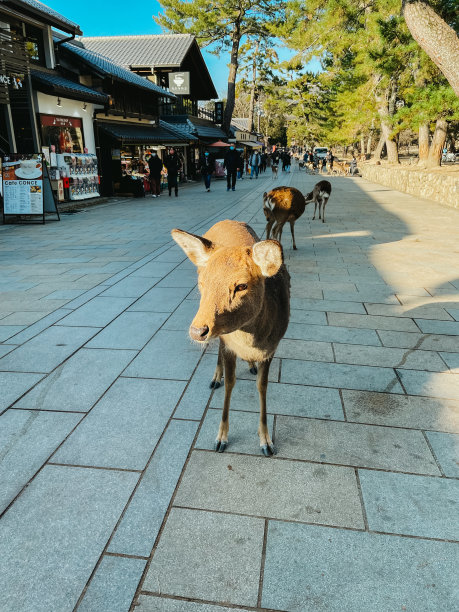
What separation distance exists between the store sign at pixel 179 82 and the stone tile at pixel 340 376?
2487cm

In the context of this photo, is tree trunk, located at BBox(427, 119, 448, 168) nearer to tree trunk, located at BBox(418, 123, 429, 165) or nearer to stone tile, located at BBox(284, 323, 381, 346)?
tree trunk, located at BBox(418, 123, 429, 165)

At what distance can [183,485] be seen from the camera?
98.3 inches

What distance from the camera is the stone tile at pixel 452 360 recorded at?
3.89 m

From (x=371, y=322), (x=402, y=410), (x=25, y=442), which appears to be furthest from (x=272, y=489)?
(x=371, y=322)

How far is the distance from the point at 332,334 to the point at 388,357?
71cm

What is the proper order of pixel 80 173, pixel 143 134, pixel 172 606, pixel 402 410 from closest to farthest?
pixel 172 606
pixel 402 410
pixel 80 173
pixel 143 134

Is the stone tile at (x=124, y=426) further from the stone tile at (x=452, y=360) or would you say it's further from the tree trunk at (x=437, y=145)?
the tree trunk at (x=437, y=145)

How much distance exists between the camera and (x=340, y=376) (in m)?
3.75

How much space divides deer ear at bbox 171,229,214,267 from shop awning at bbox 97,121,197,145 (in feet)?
55.3

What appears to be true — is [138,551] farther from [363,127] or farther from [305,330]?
[363,127]

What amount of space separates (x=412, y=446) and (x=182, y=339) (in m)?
2.51

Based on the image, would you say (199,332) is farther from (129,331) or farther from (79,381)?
(129,331)

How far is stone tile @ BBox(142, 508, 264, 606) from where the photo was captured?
189 cm

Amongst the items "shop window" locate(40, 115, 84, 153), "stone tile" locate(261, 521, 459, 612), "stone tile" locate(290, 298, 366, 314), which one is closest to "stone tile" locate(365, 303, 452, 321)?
"stone tile" locate(290, 298, 366, 314)
